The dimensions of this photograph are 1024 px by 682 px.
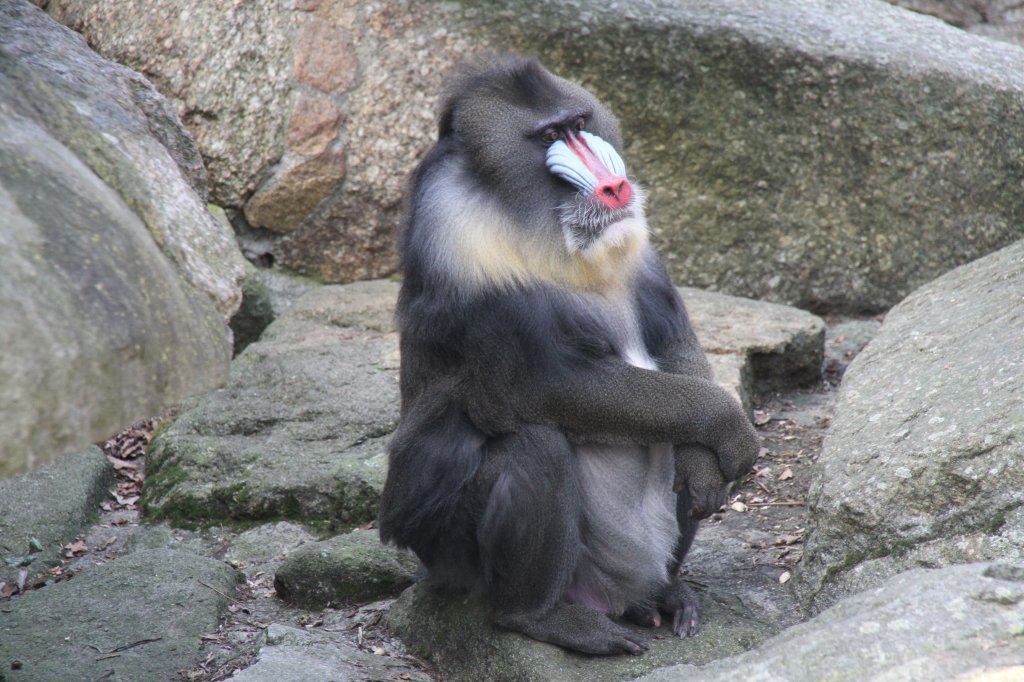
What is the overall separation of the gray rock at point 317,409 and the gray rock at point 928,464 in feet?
4.22

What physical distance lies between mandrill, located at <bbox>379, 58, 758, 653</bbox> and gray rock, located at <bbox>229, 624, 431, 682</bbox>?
0.40 meters

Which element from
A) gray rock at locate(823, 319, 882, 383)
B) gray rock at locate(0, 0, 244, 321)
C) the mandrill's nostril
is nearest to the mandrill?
the mandrill's nostril

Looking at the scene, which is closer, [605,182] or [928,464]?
[928,464]

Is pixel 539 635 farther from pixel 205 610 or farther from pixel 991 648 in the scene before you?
pixel 991 648

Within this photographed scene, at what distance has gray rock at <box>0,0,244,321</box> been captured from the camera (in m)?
2.93

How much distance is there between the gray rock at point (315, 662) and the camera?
13.3ft

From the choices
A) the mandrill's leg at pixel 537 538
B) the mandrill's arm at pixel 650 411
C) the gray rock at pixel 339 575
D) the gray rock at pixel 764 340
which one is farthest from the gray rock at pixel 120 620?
the gray rock at pixel 764 340

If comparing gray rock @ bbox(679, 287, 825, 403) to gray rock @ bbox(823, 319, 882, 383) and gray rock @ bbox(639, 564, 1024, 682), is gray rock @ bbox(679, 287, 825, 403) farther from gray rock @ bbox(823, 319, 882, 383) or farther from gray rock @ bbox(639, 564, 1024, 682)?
gray rock @ bbox(639, 564, 1024, 682)

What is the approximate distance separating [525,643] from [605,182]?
5.52 feet

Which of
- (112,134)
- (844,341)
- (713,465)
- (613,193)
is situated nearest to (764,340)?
(844,341)

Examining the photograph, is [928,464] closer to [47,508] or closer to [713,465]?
[713,465]

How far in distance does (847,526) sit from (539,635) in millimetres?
1171

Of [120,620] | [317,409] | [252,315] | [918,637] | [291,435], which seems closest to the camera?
[918,637]

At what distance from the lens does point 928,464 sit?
3992mm
